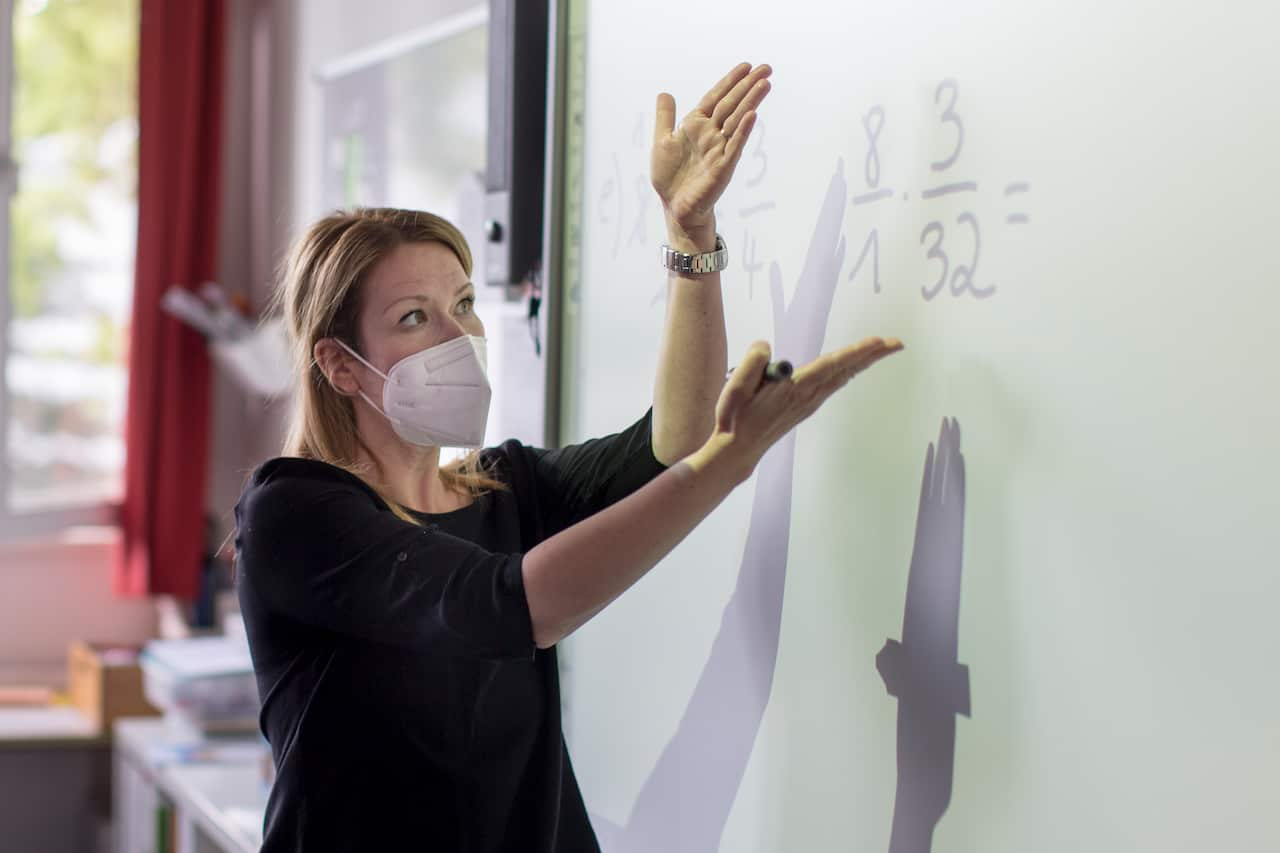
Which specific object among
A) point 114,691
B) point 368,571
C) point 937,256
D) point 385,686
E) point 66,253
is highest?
point 66,253

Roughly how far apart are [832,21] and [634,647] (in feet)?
2.01

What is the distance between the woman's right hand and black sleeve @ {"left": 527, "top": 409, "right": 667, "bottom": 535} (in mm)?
289

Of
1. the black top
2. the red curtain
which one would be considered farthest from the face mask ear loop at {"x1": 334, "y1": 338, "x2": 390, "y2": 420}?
the red curtain

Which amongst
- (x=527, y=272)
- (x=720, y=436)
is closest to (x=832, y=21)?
(x=720, y=436)

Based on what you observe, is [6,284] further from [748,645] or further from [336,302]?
[748,645]

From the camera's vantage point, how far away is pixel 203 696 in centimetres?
245

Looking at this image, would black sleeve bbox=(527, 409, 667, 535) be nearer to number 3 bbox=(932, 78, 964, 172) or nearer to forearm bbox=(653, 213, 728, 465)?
forearm bbox=(653, 213, 728, 465)

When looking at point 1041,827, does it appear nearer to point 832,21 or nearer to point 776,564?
point 776,564

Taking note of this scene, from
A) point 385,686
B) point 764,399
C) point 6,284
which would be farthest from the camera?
point 6,284

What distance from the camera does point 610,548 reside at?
2.94ft

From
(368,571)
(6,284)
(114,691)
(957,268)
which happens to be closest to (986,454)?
(957,268)

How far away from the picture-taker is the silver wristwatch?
1097 mm

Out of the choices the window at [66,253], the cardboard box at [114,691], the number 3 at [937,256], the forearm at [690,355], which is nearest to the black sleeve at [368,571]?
the forearm at [690,355]

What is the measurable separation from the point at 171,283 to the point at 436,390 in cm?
224
